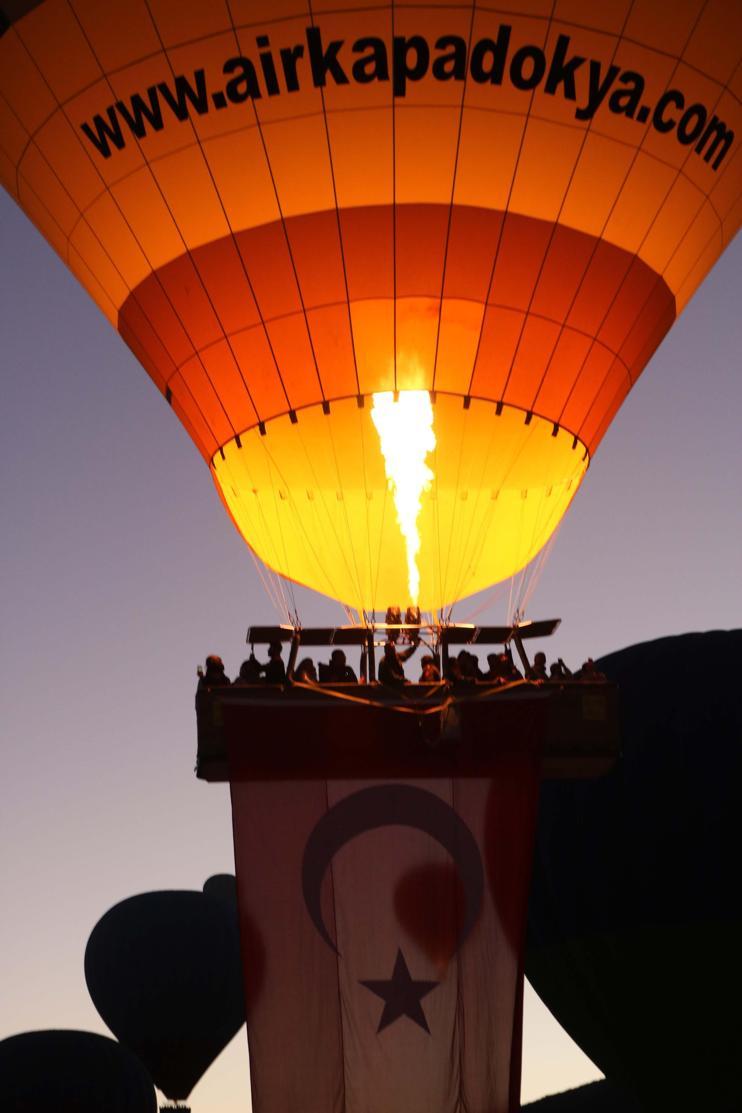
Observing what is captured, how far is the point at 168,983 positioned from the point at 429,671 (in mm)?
12704

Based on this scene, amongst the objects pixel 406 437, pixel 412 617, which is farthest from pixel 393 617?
pixel 406 437

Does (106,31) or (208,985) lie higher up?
(106,31)

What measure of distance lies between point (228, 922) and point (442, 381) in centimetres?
1297

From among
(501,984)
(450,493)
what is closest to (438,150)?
(450,493)

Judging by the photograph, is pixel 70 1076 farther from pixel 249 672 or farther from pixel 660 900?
pixel 249 672

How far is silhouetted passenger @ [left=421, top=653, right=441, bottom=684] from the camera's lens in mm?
11680

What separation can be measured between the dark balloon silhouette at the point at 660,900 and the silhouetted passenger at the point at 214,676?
6.20 metres

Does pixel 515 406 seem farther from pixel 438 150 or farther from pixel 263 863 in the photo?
pixel 263 863

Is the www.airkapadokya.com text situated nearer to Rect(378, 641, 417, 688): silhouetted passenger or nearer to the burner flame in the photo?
the burner flame

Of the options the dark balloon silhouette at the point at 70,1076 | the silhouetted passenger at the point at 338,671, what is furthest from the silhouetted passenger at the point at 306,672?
the dark balloon silhouette at the point at 70,1076

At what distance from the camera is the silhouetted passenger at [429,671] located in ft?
38.3

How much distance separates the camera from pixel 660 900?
16.5 m

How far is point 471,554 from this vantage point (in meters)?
13.6

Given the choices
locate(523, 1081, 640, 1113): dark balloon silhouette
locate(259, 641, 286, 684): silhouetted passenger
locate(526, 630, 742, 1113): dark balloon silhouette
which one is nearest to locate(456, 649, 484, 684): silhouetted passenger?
locate(259, 641, 286, 684): silhouetted passenger
